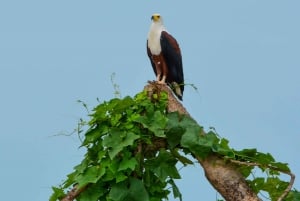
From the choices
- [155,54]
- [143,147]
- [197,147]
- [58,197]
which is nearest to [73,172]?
[58,197]

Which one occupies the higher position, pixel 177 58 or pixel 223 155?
pixel 177 58

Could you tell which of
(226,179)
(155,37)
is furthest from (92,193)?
(155,37)

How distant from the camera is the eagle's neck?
501cm

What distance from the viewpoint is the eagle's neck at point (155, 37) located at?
5008mm

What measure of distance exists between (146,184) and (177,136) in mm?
331

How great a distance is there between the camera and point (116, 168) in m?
3.60

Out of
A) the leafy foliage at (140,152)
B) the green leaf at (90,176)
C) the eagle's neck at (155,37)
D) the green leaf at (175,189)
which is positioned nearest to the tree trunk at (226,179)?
the leafy foliage at (140,152)

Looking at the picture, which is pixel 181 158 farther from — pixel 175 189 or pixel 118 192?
pixel 118 192

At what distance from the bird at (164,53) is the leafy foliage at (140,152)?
1137 mm

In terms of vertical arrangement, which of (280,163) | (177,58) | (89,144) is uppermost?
(177,58)

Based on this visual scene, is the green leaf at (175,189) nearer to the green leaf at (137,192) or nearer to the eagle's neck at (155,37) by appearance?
the green leaf at (137,192)

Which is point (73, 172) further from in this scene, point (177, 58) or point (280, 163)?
point (177, 58)

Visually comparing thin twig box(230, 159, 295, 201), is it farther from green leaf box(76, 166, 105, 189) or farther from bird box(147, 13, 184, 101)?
bird box(147, 13, 184, 101)

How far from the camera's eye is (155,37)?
198 inches
